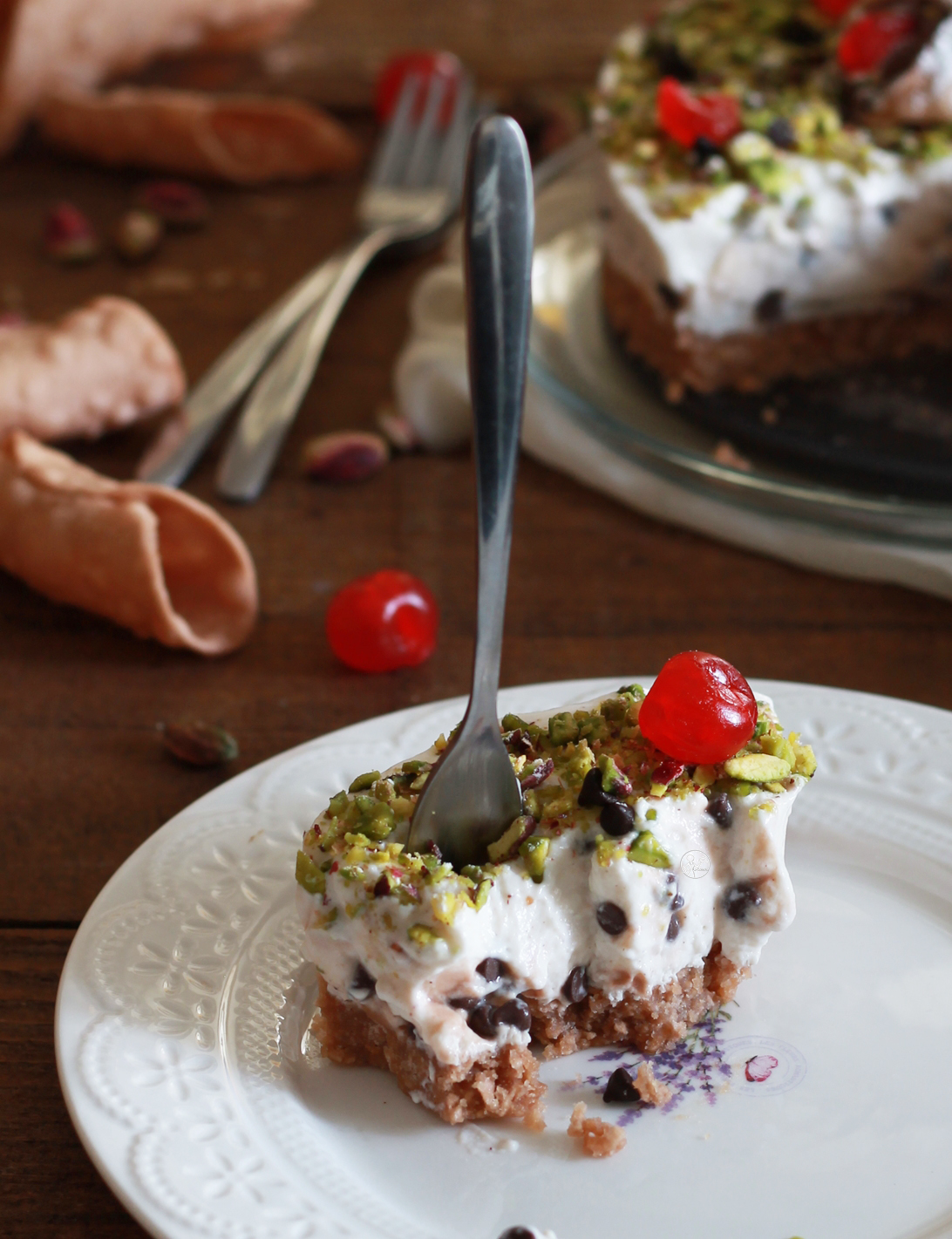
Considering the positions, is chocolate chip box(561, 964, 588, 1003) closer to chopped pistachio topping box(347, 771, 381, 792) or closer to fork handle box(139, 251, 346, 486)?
chopped pistachio topping box(347, 771, 381, 792)

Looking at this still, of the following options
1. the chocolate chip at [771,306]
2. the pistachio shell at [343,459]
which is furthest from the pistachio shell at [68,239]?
the chocolate chip at [771,306]

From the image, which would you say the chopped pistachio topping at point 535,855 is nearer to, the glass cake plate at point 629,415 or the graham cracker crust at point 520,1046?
the graham cracker crust at point 520,1046

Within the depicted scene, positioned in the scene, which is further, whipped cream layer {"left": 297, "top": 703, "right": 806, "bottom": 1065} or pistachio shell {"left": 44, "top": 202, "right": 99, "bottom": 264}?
pistachio shell {"left": 44, "top": 202, "right": 99, "bottom": 264}

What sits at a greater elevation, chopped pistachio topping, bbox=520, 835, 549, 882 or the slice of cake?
the slice of cake

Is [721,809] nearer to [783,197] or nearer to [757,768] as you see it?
[757,768]
